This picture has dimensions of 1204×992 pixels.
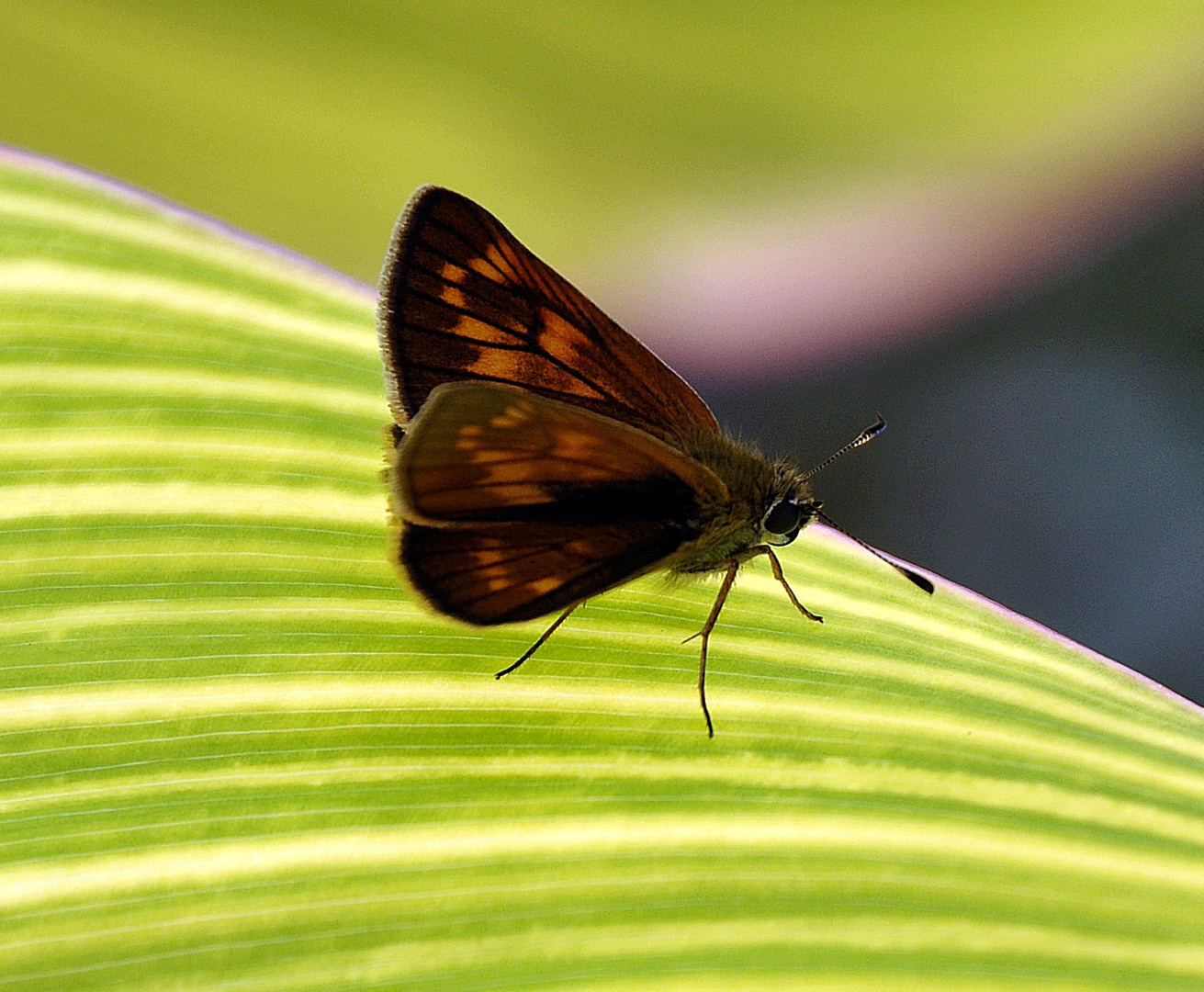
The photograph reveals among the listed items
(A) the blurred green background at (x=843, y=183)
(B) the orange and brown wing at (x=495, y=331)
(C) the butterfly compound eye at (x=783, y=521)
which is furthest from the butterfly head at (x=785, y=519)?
(A) the blurred green background at (x=843, y=183)

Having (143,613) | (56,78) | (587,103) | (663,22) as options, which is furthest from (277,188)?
(143,613)

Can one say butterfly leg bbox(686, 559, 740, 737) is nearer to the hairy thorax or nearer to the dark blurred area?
the hairy thorax

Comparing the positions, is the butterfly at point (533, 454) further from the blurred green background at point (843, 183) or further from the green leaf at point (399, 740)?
the blurred green background at point (843, 183)

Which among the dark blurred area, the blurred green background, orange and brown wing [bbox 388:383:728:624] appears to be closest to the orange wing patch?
→ orange and brown wing [bbox 388:383:728:624]

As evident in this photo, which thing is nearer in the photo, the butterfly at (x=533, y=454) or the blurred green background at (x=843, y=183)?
the butterfly at (x=533, y=454)

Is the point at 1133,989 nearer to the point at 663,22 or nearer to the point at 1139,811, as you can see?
the point at 1139,811

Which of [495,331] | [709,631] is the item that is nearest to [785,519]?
[709,631]

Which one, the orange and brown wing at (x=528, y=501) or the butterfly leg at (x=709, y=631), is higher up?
the orange and brown wing at (x=528, y=501)
